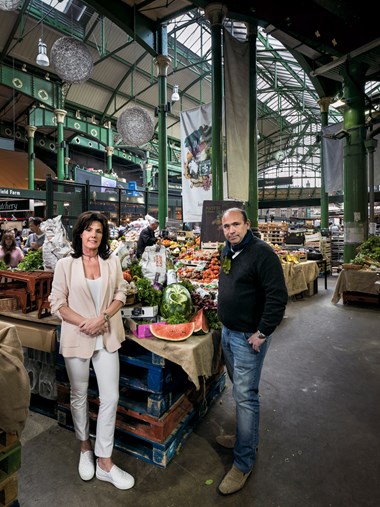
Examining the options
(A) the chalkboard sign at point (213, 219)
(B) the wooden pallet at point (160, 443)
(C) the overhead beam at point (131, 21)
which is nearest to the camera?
(B) the wooden pallet at point (160, 443)

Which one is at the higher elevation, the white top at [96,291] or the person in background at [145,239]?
the person in background at [145,239]

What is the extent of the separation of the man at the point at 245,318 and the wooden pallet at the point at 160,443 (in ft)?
1.46

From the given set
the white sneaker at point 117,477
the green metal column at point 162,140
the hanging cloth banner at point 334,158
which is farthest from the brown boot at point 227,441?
the hanging cloth banner at point 334,158

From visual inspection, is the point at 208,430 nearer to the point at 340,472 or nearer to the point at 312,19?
the point at 340,472

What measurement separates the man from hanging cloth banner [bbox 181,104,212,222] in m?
5.68

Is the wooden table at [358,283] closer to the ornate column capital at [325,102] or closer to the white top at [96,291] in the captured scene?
the white top at [96,291]

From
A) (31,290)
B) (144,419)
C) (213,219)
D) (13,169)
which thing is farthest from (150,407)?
(13,169)

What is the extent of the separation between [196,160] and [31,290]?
6170 millimetres

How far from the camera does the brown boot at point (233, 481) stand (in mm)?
2012

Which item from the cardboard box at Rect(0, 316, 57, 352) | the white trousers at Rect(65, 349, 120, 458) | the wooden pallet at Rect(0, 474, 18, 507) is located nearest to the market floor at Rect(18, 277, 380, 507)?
the white trousers at Rect(65, 349, 120, 458)

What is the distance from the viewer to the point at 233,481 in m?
2.06

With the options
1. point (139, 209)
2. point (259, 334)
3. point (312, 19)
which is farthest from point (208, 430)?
point (139, 209)

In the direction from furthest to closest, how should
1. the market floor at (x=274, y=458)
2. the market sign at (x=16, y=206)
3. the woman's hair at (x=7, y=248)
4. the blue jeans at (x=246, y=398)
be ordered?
the market sign at (x=16, y=206) < the woman's hair at (x=7, y=248) < the blue jeans at (x=246, y=398) < the market floor at (x=274, y=458)

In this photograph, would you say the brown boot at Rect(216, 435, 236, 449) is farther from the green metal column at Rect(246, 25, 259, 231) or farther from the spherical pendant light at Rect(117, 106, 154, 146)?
the spherical pendant light at Rect(117, 106, 154, 146)
